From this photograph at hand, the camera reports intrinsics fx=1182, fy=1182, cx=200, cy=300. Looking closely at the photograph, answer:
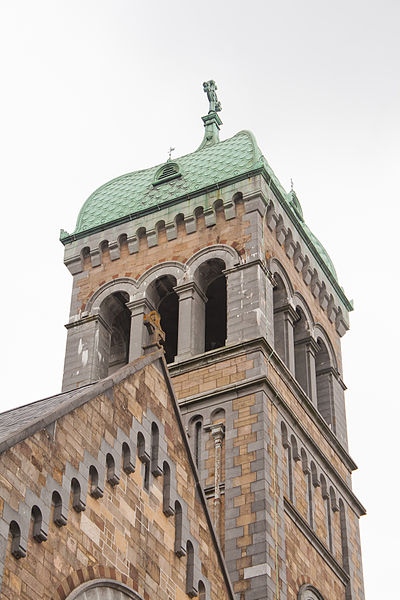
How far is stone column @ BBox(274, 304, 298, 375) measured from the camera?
3459 cm

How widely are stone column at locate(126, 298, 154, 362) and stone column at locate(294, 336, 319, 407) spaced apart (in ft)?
15.7

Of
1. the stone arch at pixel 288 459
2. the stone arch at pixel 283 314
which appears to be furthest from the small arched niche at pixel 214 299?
the stone arch at pixel 288 459

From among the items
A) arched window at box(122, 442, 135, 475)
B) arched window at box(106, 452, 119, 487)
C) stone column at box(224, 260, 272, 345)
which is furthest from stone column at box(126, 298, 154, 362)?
arched window at box(106, 452, 119, 487)

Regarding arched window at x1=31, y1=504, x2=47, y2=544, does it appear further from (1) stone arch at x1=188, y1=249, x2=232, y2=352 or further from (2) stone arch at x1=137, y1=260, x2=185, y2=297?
(2) stone arch at x1=137, y1=260, x2=185, y2=297

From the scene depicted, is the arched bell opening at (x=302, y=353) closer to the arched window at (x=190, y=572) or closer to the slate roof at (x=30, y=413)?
the slate roof at (x=30, y=413)

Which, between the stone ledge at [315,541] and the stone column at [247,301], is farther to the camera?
the stone column at [247,301]

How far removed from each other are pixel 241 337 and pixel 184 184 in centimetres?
782

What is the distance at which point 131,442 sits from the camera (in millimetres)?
19812

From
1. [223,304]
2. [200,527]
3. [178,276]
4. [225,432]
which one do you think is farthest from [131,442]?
[223,304]

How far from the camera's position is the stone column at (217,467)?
29.1 metres

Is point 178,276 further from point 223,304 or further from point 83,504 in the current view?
point 83,504

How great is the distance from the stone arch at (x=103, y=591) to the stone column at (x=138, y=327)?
16.4 meters

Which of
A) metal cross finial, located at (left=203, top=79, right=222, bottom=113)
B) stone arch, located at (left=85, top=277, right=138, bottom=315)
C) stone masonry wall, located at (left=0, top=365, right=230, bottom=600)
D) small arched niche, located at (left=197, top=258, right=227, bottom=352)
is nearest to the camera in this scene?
stone masonry wall, located at (left=0, top=365, right=230, bottom=600)

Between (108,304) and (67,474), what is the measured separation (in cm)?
1997
